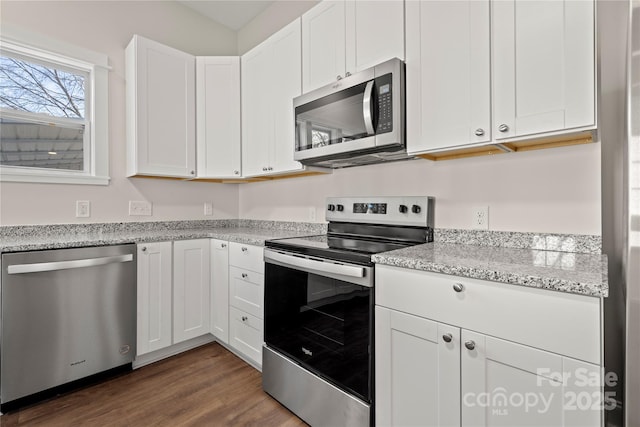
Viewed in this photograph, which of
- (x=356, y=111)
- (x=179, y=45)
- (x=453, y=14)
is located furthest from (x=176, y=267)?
(x=453, y=14)

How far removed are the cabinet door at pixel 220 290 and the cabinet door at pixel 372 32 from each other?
5.17 ft

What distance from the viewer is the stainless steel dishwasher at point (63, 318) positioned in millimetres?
1703

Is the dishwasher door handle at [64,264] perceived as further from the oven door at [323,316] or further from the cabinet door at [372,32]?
the cabinet door at [372,32]

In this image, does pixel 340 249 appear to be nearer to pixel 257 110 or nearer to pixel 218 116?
pixel 257 110

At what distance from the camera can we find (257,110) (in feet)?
8.52

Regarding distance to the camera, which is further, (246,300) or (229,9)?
(229,9)

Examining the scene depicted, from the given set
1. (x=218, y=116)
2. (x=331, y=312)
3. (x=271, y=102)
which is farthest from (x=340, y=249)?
(x=218, y=116)

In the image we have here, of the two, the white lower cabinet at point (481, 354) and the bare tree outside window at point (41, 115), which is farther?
the bare tree outside window at point (41, 115)

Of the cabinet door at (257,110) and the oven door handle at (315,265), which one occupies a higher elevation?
the cabinet door at (257,110)

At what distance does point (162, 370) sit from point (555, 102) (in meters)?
2.71

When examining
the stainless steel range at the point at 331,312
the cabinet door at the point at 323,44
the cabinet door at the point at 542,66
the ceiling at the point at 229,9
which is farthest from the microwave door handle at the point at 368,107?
the ceiling at the point at 229,9

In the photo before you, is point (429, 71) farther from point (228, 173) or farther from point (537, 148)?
point (228, 173)

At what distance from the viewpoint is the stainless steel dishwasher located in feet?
5.59

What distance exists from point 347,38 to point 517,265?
1.55 metres
